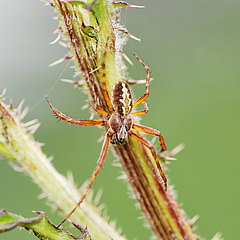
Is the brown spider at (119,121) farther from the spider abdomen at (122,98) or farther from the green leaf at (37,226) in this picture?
the green leaf at (37,226)

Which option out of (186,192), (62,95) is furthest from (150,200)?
(62,95)

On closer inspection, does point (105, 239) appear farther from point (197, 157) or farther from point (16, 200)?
point (16, 200)

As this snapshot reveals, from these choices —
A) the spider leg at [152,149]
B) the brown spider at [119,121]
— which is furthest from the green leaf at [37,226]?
the spider leg at [152,149]

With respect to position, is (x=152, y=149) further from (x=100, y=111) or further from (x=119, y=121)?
(x=119, y=121)

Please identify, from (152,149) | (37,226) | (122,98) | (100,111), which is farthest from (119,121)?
(37,226)

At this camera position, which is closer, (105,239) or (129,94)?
(105,239)

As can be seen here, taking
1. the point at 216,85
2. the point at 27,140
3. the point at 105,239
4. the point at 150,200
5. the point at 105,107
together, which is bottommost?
the point at 105,239

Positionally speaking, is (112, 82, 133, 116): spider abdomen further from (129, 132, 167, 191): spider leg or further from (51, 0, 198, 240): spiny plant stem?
(129, 132, 167, 191): spider leg
